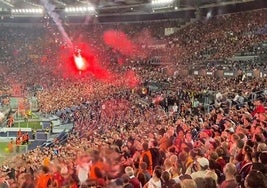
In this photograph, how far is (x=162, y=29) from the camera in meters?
48.0

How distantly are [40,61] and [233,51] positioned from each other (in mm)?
24321

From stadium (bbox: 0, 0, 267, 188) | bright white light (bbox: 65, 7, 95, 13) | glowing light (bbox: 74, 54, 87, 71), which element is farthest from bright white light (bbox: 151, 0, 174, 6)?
glowing light (bbox: 74, 54, 87, 71)

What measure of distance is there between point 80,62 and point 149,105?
96.4ft

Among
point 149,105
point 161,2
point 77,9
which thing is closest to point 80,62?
point 77,9

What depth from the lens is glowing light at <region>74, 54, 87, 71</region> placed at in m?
46.5

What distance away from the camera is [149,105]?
1972cm

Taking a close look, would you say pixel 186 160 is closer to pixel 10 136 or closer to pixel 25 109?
pixel 10 136

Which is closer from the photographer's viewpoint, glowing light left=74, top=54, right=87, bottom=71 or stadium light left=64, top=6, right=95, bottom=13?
stadium light left=64, top=6, right=95, bottom=13

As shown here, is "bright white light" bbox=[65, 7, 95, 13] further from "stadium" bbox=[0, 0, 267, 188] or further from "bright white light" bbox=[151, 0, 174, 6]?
"bright white light" bbox=[151, 0, 174, 6]

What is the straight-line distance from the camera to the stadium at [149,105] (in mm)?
6539

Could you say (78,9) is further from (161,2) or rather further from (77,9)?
(161,2)

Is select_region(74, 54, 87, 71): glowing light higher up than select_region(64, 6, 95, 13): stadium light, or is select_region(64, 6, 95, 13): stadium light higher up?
select_region(64, 6, 95, 13): stadium light

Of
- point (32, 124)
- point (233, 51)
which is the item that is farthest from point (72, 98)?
point (233, 51)

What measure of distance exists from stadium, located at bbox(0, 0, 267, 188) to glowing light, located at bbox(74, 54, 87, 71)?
0.15m
